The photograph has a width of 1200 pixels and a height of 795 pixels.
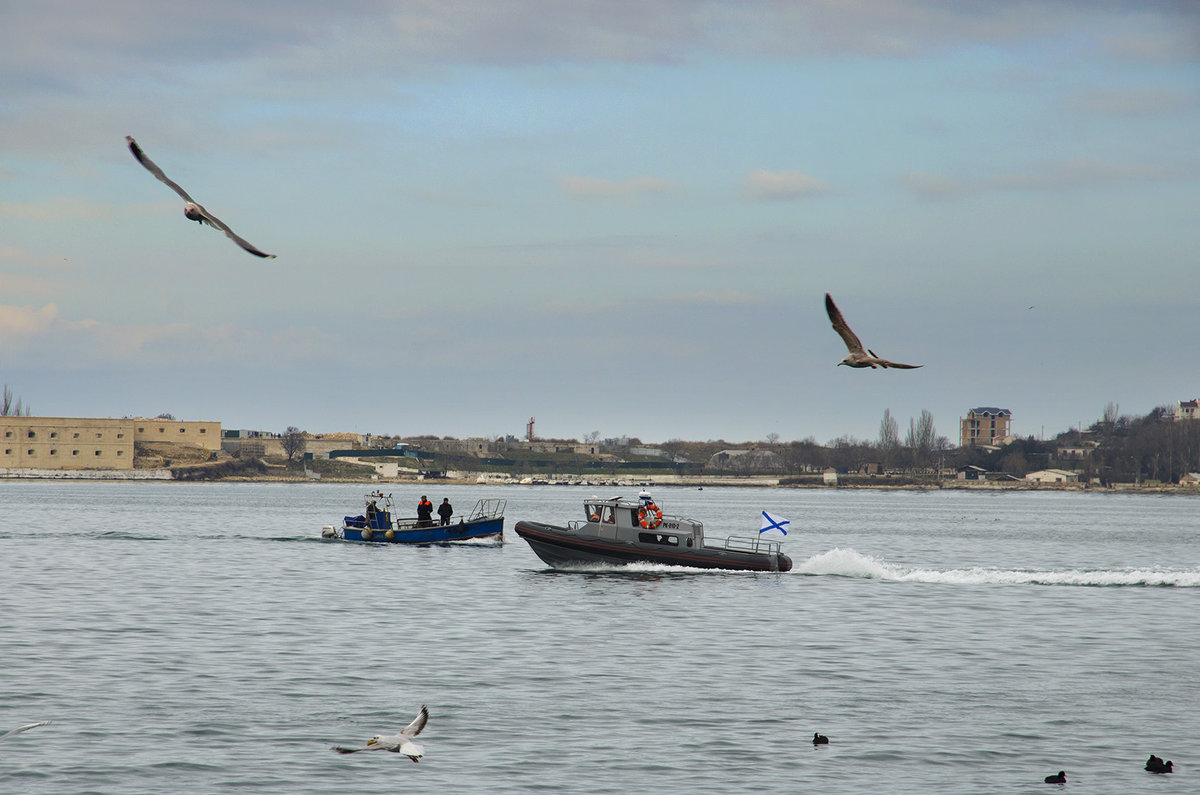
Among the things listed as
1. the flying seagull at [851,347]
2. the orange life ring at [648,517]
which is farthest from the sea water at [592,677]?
the flying seagull at [851,347]

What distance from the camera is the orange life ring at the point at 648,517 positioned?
47.0 meters

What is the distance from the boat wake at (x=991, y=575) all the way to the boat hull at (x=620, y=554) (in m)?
5.98

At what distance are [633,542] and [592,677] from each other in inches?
818

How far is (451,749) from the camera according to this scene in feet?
64.5

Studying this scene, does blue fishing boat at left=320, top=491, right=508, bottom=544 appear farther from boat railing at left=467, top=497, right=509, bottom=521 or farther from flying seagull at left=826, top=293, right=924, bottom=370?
flying seagull at left=826, top=293, right=924, bottom=370

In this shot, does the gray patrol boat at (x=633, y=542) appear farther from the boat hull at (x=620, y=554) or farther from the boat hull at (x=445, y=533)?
the boat hull at (x=445, y=533)

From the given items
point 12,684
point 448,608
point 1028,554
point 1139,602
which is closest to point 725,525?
point 1028,554

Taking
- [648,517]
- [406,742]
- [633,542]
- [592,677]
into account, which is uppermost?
[648,517]

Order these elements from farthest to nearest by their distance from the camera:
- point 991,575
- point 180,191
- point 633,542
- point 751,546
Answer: point 751,546 → point 991,575 → point 633,542 → point 180,191

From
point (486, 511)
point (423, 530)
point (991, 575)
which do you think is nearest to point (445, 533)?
point (423, 530)

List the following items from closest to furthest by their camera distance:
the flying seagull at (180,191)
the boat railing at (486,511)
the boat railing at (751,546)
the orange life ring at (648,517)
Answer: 1. the flying seagull at (180,191)
2. the orange life ring at (648,517)
3. the boat railing at (751,546)
4. the boat railing at (486,511)

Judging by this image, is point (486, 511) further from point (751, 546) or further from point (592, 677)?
point (592, 677)

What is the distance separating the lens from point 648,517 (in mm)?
47125

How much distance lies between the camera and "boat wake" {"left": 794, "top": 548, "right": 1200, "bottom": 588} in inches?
2051
